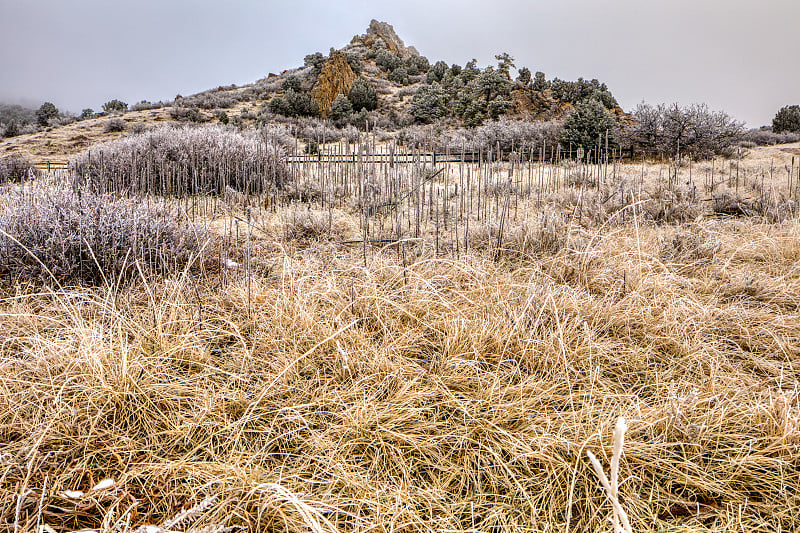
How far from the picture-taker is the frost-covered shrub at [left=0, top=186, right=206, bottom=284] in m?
3.02

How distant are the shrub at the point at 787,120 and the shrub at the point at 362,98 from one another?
69.5ft

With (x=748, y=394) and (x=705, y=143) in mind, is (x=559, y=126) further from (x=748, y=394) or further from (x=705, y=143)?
(x=748, y=394)

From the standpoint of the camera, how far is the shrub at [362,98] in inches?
1033

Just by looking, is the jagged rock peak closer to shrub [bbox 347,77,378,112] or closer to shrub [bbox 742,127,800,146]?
shrub [bbox 347,77,378,112]

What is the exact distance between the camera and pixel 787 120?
72.0 feet

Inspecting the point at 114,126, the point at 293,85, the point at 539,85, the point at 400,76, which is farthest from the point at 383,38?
the point at 114,126

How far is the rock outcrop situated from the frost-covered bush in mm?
20420

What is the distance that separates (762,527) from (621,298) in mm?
1701

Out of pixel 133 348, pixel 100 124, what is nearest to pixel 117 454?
pixel 133 348

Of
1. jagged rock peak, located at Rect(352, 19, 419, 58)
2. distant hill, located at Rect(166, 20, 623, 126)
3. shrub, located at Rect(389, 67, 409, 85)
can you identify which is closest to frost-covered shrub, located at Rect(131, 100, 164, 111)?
distant hill, located at Rect(166, 20, 623, 126)

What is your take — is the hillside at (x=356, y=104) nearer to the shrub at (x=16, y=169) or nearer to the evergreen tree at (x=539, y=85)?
the evergreen tree at (x=539, y=85)

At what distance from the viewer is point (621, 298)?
9.73ft

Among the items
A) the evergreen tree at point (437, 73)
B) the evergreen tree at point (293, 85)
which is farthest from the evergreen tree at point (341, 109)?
the evergreen tree at point (437, 73)

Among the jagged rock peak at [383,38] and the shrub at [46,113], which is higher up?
the jagged rock peak at [383,38]
